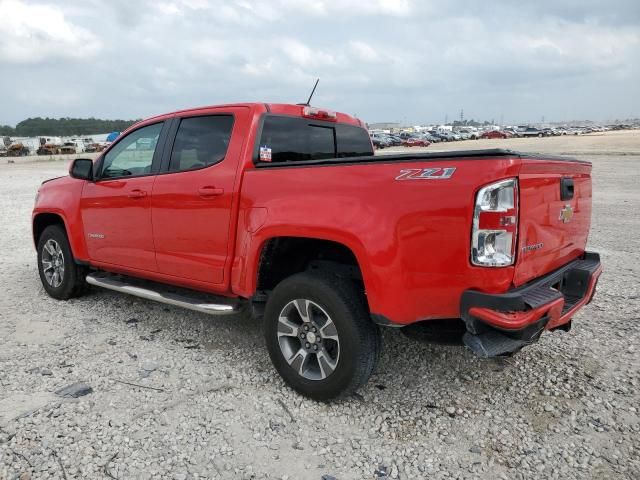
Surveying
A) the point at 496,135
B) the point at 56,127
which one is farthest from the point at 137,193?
the point at 56,127

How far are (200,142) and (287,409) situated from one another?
7.01ft

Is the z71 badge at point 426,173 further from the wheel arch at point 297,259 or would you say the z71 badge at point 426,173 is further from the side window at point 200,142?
the side window at point 200,142

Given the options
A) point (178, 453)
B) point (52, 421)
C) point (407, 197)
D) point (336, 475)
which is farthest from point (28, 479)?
point (407, 197)

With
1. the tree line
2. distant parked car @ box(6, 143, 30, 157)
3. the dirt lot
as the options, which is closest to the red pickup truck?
the dirt lot

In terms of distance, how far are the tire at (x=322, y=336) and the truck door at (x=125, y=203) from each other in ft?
4.92

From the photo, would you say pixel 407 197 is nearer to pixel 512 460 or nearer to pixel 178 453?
pixel 512 460

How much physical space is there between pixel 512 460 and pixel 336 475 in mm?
951

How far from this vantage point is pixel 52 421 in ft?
9.96

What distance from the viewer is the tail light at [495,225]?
2.50m

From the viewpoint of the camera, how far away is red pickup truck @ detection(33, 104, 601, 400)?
8.46 ft

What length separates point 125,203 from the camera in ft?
14.5

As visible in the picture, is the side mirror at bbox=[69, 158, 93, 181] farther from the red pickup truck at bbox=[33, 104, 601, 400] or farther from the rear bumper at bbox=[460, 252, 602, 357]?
the rear bumper at bbox=[460, 252, 602, 357]

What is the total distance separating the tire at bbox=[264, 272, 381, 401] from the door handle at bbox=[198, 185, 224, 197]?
0.83 m

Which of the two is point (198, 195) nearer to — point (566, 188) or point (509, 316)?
point (509, 316)
